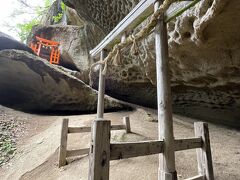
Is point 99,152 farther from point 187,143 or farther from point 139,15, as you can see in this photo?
point 139,15

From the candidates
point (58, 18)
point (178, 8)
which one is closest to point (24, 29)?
point (58, 18)

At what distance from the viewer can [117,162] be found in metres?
3.50

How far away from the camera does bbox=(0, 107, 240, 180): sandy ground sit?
10.0 feet

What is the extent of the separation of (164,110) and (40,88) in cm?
758

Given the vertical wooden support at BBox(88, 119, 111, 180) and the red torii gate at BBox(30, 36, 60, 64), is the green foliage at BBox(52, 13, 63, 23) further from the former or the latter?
the vertical wooden support at BBox(88, 119, 111, 180)

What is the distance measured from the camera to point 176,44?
443cm

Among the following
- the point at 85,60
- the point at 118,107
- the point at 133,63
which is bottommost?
the point at 118,107

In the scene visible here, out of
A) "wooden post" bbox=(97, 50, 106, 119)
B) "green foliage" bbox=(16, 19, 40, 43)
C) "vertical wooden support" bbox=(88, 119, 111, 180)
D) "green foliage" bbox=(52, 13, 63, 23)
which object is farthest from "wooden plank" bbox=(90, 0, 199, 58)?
"green foliage" bbox=(16, 19, 40, 43)

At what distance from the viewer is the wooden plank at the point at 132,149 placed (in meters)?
1.49

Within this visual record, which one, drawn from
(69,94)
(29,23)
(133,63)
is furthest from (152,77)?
(29,23)

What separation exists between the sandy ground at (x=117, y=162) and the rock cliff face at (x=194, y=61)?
1.13 meters

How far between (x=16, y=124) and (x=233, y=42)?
7.58 metres

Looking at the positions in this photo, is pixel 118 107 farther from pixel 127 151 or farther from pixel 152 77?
pixel 127 151

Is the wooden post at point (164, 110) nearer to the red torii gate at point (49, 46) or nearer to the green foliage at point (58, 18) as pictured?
the red torii gate at point (49, 46)
